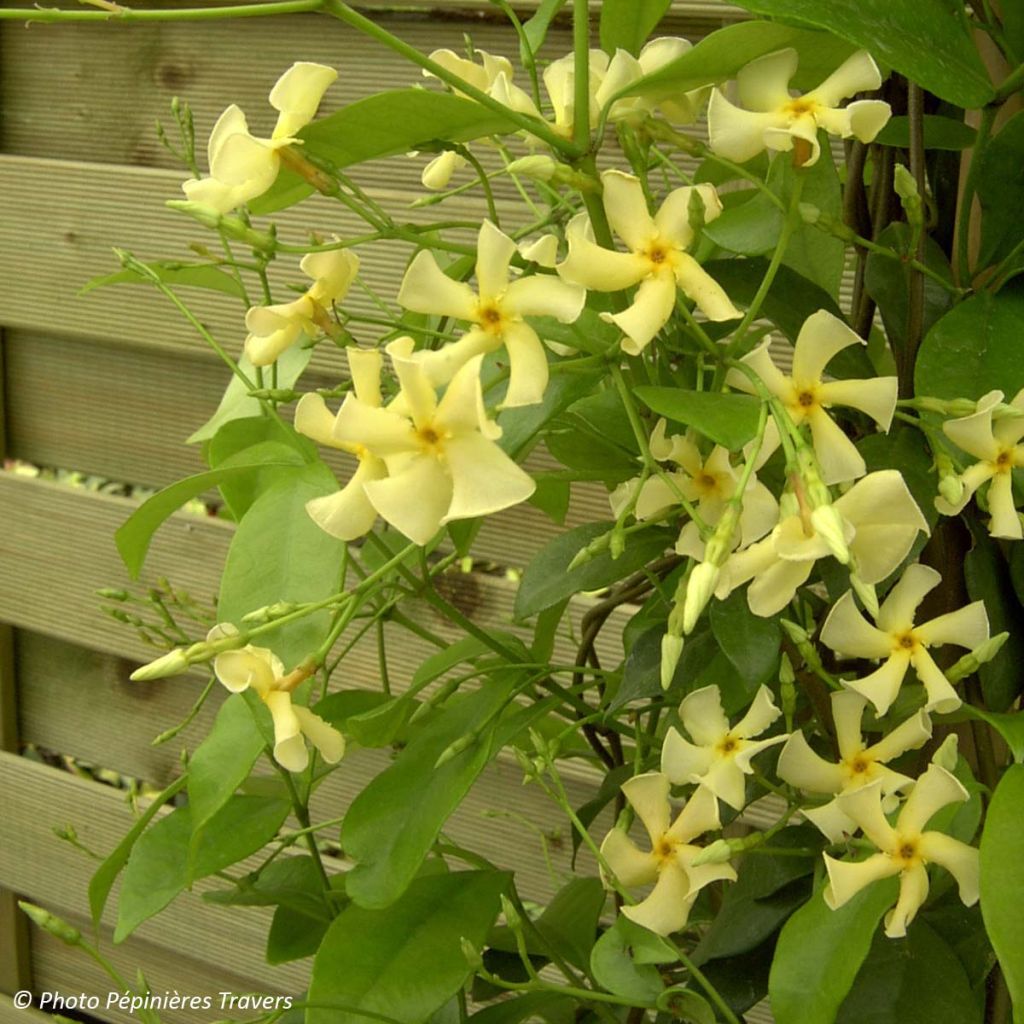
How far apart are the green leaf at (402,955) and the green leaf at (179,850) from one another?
64 mm

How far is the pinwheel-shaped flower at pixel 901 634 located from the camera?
0.46m

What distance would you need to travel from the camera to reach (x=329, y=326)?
1.61 ft

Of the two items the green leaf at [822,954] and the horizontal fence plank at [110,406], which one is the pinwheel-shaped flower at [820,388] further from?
the horizontal fence plank at [110,406]

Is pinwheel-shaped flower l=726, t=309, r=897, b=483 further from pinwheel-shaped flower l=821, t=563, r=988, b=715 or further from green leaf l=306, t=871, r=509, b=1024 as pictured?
green leaf l=306, t=871, r=509, b=1024

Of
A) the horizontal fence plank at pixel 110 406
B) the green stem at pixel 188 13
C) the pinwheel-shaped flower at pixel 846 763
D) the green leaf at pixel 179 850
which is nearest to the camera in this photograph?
the green stem at pixel 188 13

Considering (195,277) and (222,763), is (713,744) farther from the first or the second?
(195,277)

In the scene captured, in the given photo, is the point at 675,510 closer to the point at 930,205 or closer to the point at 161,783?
the point at 930,205

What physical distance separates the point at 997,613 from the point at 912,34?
8.6 inches

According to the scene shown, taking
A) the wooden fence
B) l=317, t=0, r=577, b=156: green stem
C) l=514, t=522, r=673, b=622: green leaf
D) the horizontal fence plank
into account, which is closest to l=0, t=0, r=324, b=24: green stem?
l=317, t=0, r=577, b=156: green stem

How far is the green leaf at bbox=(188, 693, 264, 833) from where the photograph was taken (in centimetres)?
50

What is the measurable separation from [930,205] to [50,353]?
90cm

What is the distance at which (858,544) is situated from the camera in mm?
416

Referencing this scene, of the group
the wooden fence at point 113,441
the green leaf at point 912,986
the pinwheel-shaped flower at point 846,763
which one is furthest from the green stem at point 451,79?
the wooden fence at point 113,441

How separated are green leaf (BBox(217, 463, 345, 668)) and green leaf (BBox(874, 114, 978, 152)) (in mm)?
260
